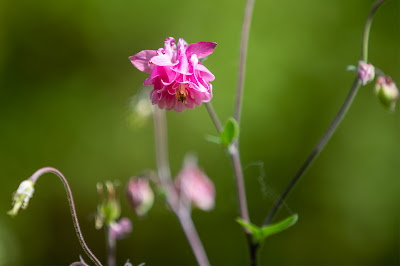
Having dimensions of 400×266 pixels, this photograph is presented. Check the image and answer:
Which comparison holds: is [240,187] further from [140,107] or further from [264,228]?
[140,107]

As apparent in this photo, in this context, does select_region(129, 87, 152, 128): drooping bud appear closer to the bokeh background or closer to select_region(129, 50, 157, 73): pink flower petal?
select_region(129, 50, 157, 73): pink flower petal

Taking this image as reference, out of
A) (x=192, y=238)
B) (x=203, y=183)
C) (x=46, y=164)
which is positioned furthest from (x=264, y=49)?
(x=192, y=238)

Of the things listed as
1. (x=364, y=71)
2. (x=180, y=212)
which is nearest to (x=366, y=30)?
(x=364, y=71)

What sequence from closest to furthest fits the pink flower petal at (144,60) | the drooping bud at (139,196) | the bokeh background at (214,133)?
the pink flower petal at (144,60) < the drooping bud at (139,196) < the bokeh background at (214,133)

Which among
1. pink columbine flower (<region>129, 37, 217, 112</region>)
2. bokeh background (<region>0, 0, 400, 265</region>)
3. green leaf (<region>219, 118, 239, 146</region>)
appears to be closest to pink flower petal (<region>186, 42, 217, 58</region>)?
pink columbine flower (<region>129, 37, 217, 112</region>)

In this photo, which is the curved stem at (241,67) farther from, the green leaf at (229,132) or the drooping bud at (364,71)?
the drooping bud at (364,71)

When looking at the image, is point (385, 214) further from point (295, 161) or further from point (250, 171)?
point (250, 171)

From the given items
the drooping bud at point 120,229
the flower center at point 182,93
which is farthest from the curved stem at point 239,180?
the drooping bud at point 120,229
